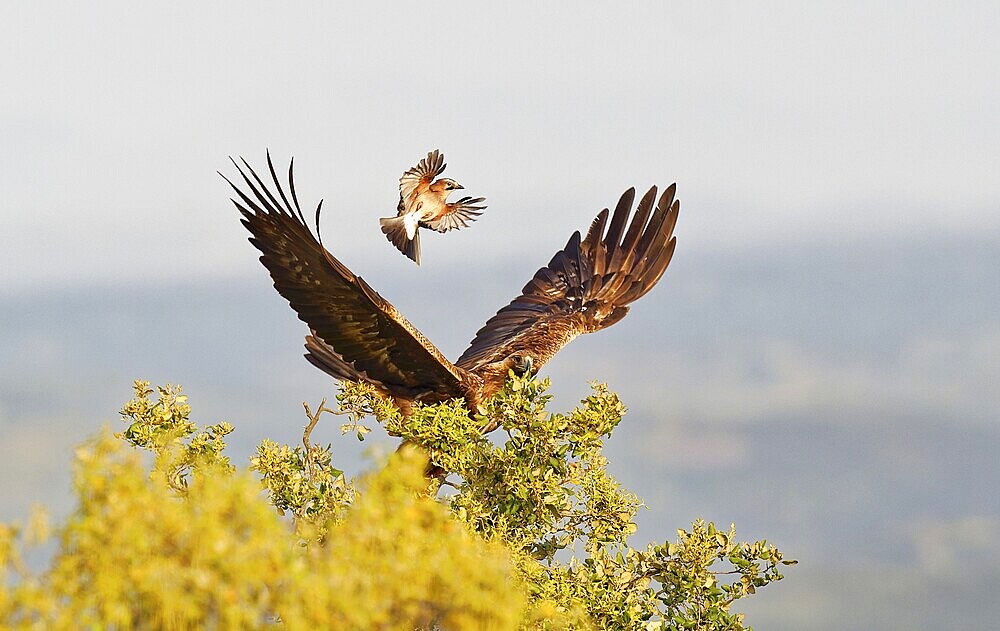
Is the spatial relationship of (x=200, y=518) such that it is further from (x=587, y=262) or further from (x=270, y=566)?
(x=587, y=262)

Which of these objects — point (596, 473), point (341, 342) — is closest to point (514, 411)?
point (596, 473)

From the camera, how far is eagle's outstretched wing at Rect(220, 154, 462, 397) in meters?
10.9

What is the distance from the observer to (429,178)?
13445mm

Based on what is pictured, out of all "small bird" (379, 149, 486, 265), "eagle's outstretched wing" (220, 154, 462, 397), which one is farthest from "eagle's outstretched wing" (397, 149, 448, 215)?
"eagle's outstretched wing" (220, 154, 462, 397)

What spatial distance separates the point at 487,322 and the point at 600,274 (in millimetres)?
2106

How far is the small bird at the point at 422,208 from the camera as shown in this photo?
13.2m

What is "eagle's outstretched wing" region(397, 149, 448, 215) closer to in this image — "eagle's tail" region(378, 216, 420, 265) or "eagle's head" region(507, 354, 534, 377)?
"eagle's tail" region(378, 216, 420, 265)

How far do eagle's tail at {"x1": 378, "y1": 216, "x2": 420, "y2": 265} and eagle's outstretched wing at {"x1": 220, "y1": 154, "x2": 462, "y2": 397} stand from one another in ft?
4.82

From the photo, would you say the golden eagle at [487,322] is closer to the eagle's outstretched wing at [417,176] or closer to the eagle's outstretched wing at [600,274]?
the eagle's outstretched wing at [600,274]

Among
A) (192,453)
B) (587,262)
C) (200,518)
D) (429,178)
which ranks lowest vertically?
(200,518)

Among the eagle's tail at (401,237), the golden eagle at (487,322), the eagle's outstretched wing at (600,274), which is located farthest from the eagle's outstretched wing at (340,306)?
the eagle's outstretched wing at (600,274)

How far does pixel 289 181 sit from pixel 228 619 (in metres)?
5.75

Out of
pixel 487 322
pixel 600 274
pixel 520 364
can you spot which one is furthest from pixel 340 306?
pixel 600 274

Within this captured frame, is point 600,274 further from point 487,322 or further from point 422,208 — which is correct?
point 422,208
